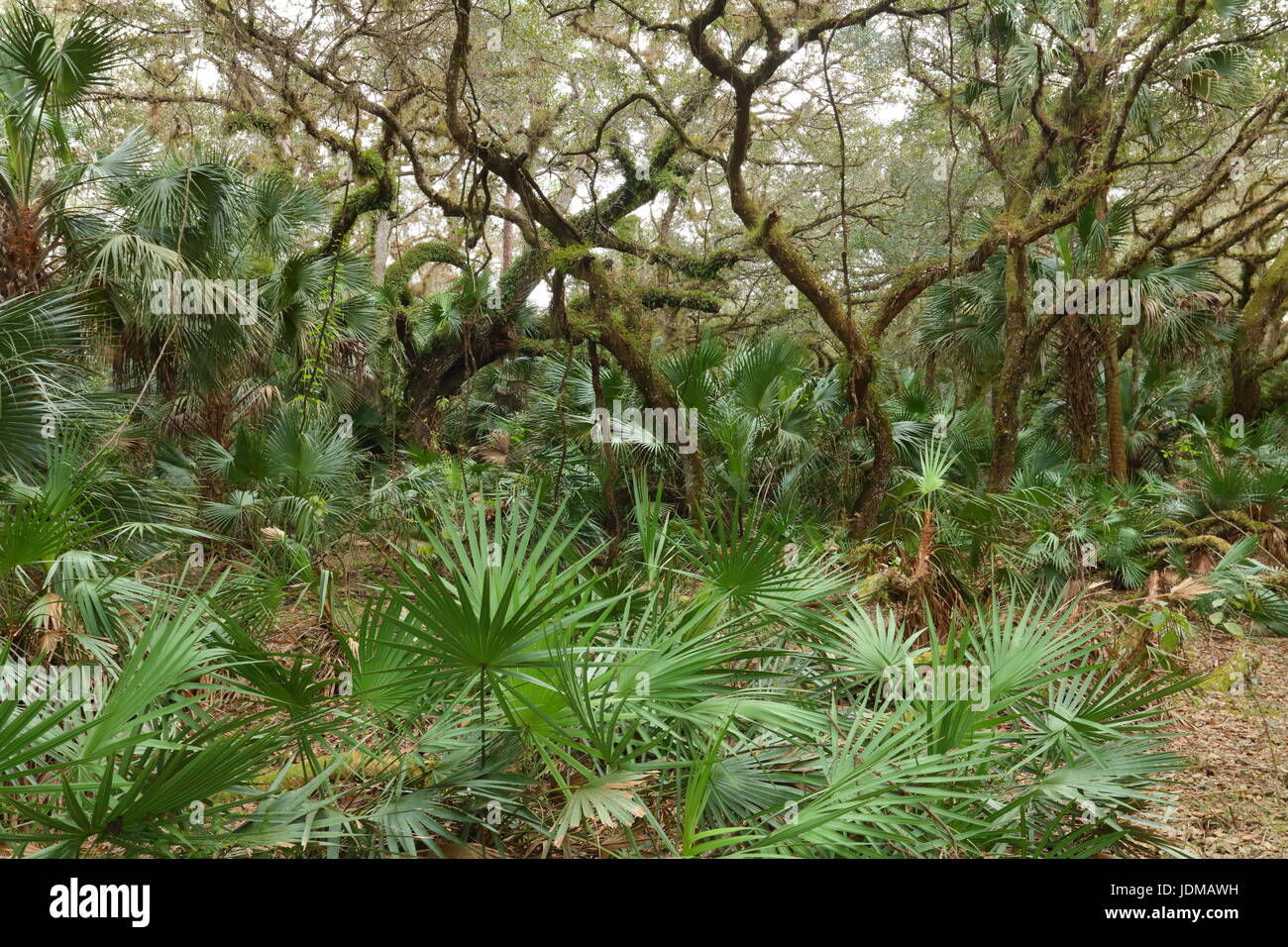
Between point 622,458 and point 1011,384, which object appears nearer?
point 622,458

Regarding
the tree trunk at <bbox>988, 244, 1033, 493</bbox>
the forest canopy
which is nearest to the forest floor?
the forest canopy

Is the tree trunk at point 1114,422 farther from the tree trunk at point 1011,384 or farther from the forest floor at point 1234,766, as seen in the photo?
the forest floor at point 1234,766

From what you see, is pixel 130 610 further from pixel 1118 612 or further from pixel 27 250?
pixel 1118 612

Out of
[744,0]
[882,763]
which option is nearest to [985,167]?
[744,0]

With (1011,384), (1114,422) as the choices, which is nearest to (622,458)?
(1011,384)

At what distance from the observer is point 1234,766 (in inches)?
201

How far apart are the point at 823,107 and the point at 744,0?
198 cm

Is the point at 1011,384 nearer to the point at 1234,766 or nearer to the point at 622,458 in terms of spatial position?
the point at 622,458

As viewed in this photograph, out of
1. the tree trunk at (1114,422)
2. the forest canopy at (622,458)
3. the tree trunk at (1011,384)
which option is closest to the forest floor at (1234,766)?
the forest canopy at (622,458)

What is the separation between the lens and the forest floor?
408 centimetres

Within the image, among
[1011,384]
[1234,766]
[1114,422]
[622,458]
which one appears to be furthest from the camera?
[1114,422]

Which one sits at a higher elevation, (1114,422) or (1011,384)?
(1011,384)

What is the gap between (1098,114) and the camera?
10.0 m

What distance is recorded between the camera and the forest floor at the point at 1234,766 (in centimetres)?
408
